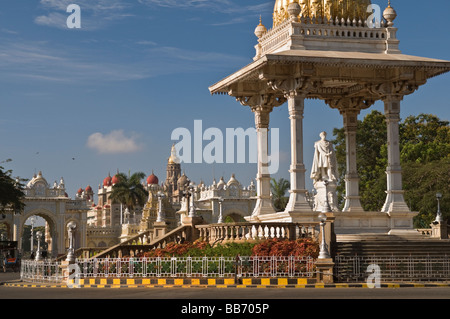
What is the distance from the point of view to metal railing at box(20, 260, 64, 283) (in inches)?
1129

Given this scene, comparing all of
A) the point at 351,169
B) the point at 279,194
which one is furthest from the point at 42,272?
the point at 279,194

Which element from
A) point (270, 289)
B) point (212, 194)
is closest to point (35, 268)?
point (270, 289)

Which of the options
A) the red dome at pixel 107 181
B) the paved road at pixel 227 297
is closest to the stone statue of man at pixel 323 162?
the paved road at pixel 227 297

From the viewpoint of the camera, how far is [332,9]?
29891mm

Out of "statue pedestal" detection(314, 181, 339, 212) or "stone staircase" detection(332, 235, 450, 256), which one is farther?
"statue pedestal" detection(314, 181, 339, 212)

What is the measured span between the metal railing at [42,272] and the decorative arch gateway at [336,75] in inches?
297

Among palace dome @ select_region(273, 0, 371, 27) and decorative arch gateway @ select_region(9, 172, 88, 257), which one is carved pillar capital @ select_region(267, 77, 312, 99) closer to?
palace dome @ select_region(273, 0, 371, 27)

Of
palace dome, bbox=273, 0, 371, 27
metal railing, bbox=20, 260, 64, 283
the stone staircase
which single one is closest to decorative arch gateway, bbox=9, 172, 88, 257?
metal railing, bbox=20, 260, 64, 283

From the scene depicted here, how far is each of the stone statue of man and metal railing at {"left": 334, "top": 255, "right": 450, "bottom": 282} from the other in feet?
17.5

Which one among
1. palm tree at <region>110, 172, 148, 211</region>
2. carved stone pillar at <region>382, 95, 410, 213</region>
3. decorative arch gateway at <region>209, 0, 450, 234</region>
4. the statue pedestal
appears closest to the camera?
decorative arch gateway at <region>209, 0, 450, 234</region>

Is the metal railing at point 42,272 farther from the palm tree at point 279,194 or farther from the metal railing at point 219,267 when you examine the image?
the palm tree at point 279,194
